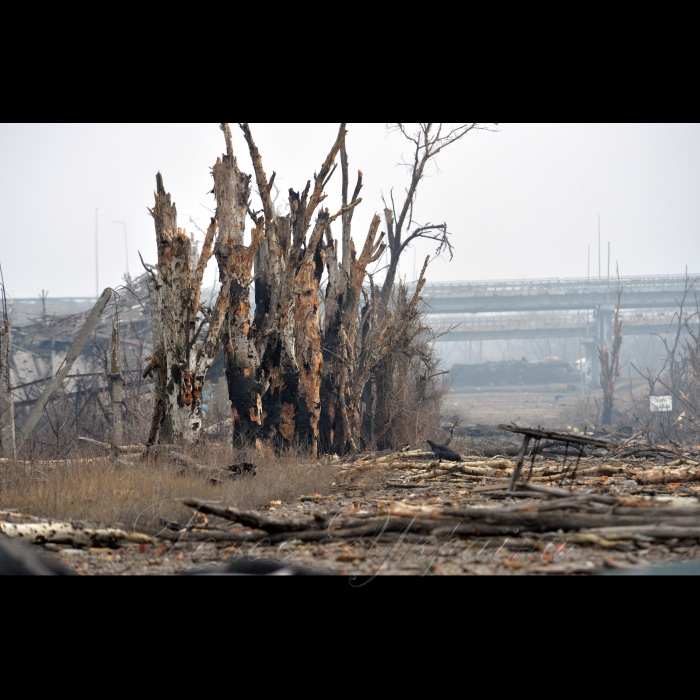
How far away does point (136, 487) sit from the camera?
19.3 feet

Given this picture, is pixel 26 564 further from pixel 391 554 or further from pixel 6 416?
pixel 6 416

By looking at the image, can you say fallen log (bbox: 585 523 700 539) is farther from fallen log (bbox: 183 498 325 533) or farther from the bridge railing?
the bridge railing

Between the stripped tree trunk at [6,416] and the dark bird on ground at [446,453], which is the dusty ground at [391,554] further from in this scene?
the stripped tree trunk at [6,416]

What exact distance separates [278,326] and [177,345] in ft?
6.47

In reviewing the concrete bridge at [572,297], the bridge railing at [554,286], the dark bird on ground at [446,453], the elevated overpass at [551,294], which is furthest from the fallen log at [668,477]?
the elevated overpass at [551,294]

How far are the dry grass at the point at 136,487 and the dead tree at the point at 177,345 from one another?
0.43m

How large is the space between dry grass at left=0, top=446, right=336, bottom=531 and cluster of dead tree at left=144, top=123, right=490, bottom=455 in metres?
0.92

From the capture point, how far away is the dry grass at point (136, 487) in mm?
5160

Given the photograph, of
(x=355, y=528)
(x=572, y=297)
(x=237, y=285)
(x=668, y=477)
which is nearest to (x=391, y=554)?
(x=355, y=528)

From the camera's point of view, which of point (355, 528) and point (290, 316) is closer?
point (355, 528)

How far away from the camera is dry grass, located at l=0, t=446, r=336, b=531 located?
5.16 m

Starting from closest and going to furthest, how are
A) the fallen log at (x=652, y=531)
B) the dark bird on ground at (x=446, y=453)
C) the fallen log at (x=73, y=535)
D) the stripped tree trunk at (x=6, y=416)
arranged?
1. the fallen log at (x=652, y=531)
2. the fallen log at (x=73, y=535)
3. the stripped tree trunk at (x=6, y=416)
4. the dark bird on ground at (x=446, y=453)
